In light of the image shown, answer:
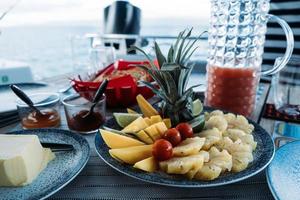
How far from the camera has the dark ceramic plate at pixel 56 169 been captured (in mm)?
412

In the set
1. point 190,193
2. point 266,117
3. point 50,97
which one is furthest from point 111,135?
point 266,117

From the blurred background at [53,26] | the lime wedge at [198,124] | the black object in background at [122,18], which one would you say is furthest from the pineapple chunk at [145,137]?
the black object in background at [122,18]

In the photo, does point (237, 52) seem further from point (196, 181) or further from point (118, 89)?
point (196, 181)

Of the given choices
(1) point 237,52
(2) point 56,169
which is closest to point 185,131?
(2) point 56,169

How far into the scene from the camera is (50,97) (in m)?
0.78

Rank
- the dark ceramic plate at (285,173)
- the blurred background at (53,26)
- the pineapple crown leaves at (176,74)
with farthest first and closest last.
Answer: the blurred background at (53,26) → the pineapple crown leaves at (176,74) → the dark ceramic plate at (285,173)

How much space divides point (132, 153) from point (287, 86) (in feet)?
1.70

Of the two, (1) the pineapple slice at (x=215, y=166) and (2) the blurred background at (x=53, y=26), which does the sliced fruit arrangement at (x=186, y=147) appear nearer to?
(1) the pineapple slice at (x=215, y=166)

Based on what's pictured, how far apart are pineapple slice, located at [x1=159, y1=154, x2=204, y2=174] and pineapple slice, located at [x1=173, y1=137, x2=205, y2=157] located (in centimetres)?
1

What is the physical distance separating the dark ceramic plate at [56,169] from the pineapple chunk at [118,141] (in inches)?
1.7

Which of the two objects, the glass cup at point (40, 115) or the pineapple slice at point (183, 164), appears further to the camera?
the glass cup at point (40, 115)

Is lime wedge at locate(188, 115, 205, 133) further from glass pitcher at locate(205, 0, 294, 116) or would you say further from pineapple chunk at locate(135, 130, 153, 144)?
glass pitcher at locate(205, 0, 294, 116)

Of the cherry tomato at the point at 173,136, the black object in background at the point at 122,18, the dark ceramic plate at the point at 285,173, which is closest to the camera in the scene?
the dark ceramic plate at the point at 285,173

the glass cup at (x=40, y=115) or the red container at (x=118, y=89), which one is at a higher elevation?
the red container at (x=118, y=89)
